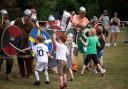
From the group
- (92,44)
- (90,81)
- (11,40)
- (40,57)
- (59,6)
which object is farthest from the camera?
(59,6)

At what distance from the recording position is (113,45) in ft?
83.1

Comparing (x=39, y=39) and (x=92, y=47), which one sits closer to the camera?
(x=39, y=39)

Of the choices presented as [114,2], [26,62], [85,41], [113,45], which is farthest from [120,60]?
[114,2]

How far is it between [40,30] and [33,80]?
5.03 ft

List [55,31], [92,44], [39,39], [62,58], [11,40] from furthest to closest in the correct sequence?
[55,31] → [92,44] → [11,40] → [39,39] → [62,58]

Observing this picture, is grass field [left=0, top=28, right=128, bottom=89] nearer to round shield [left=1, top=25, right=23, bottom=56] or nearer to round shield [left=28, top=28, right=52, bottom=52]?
round shield [left=1, top=25, right=23, bottom=56]

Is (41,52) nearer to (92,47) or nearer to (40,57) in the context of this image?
(40,57)

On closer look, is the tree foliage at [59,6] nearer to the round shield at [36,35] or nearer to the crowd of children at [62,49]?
the crowd of children at [62,49]

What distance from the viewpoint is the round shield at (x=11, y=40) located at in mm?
13258

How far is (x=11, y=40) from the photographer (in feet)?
44.1

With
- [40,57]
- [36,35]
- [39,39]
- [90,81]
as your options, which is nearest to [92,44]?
[90,81]

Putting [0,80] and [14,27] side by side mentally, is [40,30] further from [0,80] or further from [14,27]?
[0,80]

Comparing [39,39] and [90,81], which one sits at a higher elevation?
[39,39]

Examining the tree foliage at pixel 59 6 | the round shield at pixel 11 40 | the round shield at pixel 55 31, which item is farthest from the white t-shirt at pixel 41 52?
the tree foliage at pixel 59 6
